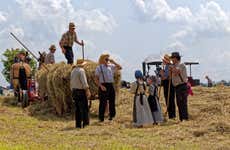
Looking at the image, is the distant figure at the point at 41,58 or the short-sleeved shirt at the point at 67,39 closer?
the short-sleeved shirt at the point at 67,39

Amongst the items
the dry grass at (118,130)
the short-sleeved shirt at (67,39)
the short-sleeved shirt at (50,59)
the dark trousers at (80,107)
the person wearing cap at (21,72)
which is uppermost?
the short-sleeved shirt at (67,39)

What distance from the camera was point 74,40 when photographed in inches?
674

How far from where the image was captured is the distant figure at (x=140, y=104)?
44.4 feet

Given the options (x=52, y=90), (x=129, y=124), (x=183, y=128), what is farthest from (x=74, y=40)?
(x=183, y=128)

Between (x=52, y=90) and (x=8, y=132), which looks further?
(x=52, y=90)

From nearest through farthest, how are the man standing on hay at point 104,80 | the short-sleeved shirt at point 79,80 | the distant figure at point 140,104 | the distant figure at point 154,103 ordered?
1. the short-sleeved shirt at point 79,80
2. the distant figure at point 140,104
3. the distant figure at point 154,103
4. the man standing on hay at point 104,80

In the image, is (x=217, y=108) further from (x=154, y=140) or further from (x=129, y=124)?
(x=154, y=140)

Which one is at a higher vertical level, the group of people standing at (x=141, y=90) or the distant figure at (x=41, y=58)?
the distant figure at (x=41, y=58)

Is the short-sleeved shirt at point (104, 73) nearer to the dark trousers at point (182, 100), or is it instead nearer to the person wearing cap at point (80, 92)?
the person wearing cap at point (80, 92)

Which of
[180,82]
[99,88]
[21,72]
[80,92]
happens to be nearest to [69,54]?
[21,72]

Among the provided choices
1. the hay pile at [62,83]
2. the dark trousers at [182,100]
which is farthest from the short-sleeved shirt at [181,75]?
the hay pile at [62,83]

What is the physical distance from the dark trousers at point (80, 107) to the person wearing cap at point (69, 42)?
3880 mm

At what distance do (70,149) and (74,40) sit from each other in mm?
8321

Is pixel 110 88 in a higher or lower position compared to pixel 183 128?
higher
